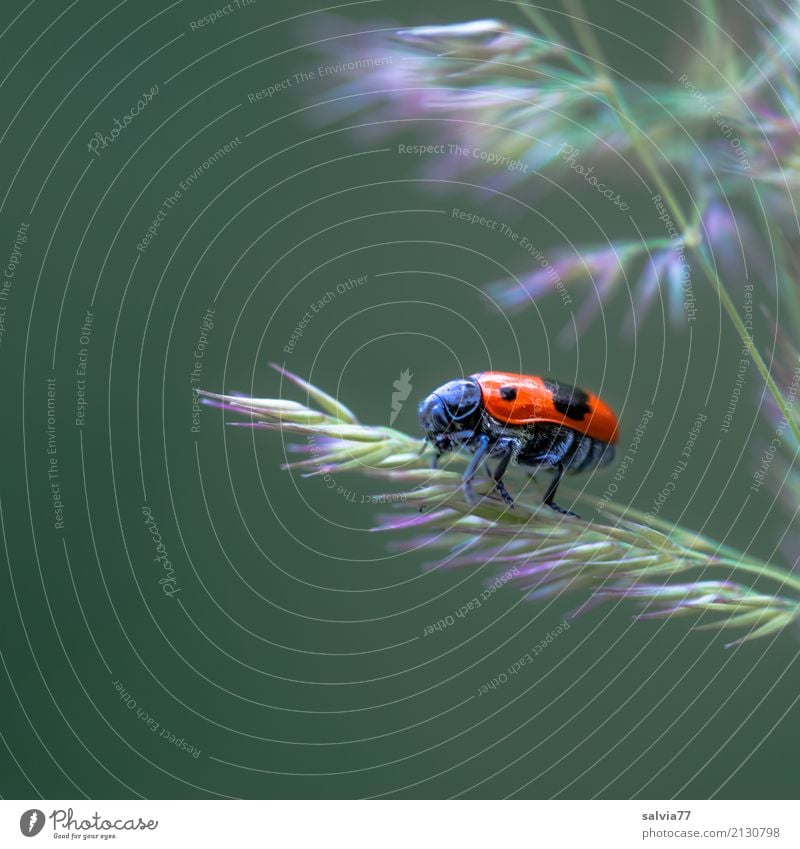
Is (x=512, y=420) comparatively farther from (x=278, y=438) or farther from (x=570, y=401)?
(x=278, y=438)

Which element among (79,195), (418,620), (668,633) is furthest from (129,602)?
(668,633)

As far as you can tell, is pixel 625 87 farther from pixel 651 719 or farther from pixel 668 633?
pixel 651 719

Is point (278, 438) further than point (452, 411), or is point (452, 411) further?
point (278, 438)

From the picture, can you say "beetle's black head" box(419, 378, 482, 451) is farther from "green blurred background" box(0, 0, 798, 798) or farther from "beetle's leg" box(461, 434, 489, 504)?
"green blurred background" box(0, 0, 798, 798)

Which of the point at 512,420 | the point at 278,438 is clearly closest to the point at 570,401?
the point at 512,420

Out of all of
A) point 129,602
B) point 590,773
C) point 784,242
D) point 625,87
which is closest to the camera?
point 784,242

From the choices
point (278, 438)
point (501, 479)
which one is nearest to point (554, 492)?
point (501, 479)

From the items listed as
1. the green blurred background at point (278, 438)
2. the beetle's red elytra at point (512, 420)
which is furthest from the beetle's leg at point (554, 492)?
the green blurred background at point (278, 438)
